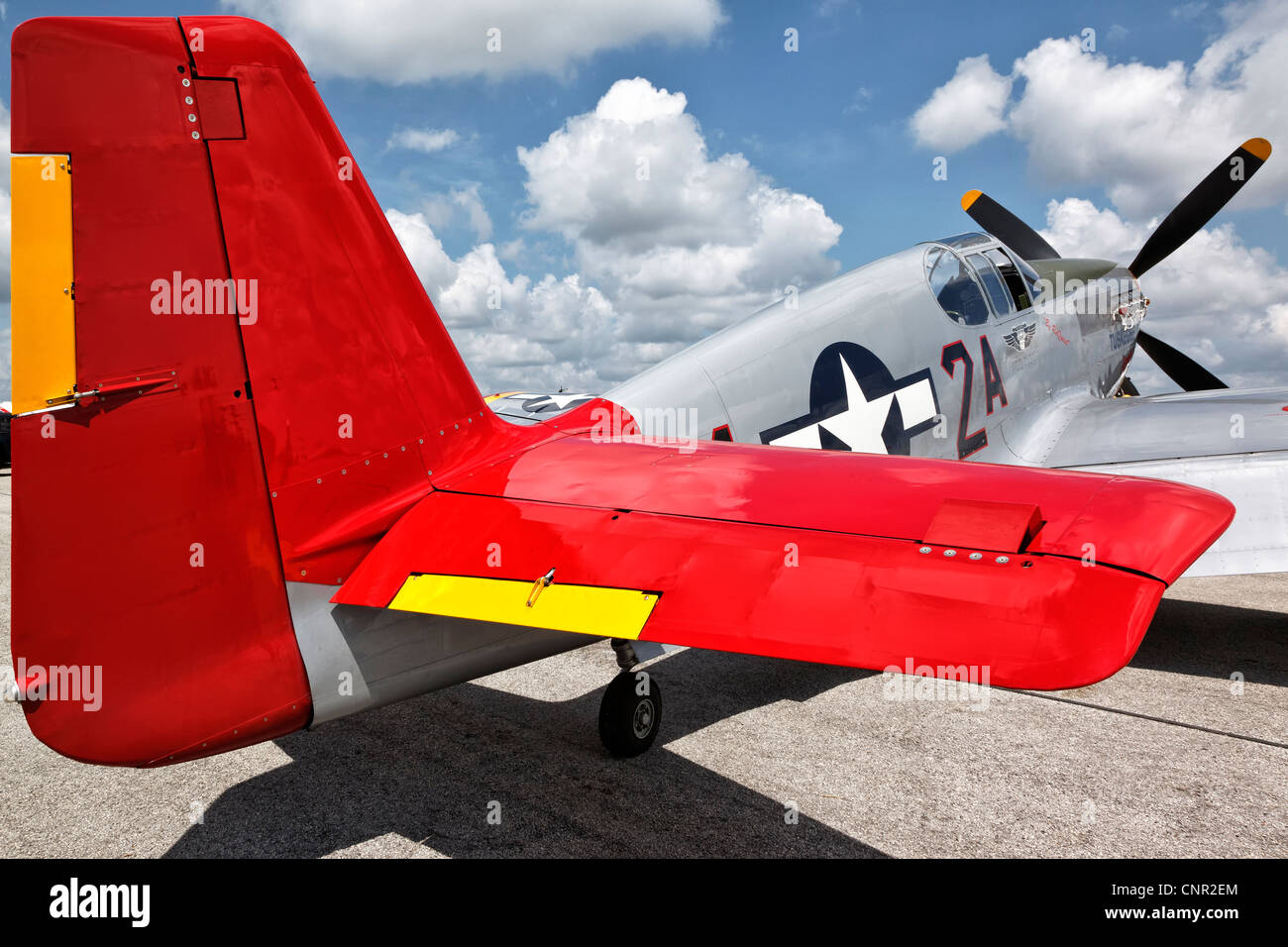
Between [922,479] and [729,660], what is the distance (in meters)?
4.31

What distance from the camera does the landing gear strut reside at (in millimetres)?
4539

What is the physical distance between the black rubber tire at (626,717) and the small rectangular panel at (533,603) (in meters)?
2.09

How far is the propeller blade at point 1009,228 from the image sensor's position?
1193cm

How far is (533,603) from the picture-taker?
2480mm

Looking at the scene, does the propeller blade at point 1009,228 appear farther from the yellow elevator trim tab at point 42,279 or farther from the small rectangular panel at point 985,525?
the yellow elevator trim tab at point 42,279

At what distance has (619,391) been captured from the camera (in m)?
4.62

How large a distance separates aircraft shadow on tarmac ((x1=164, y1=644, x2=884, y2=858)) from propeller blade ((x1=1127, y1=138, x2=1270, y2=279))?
9533 millimetres

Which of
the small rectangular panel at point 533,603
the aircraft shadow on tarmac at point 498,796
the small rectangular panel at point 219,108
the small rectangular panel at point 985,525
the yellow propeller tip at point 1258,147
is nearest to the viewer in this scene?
the small rectangular panel at point 985,525

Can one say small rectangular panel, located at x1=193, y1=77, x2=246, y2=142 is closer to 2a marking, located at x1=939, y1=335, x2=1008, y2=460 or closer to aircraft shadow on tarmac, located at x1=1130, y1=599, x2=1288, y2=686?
2a marking, located at x1=939, y1=335, x2=1008, y2=460

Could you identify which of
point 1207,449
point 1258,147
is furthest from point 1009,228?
point 1207,449

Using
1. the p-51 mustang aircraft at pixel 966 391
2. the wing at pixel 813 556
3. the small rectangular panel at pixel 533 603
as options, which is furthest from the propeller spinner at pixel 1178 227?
the small rectangular panel at pixel 533 603

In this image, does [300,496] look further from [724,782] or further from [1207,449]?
[1207,449]
